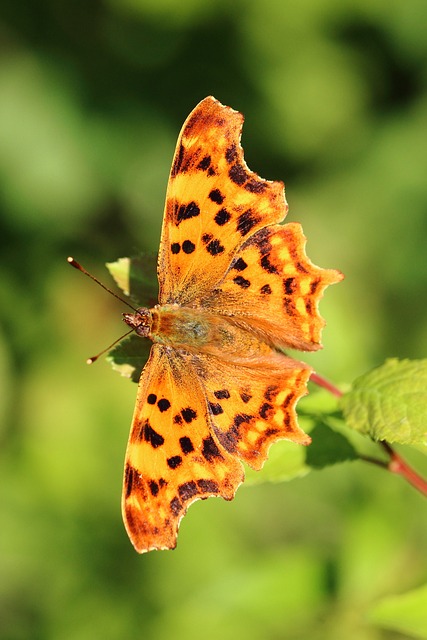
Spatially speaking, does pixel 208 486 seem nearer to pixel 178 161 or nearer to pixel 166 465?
pixel 166 465

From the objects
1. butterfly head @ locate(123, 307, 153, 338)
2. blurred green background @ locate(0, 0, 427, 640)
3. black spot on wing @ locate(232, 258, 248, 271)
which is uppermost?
blurred green background @ locate(0, 0, 427, 640)

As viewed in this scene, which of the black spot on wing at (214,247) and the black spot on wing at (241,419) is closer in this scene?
the black spot on wing at (241,419)

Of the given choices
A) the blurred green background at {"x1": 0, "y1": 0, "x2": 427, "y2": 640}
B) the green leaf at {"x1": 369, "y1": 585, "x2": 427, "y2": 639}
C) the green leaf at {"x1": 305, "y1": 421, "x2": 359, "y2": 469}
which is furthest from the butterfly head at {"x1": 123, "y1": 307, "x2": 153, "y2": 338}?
the blurred green background at {"x1": 0, "y1": 0, "x2": 427, "y2": 640}

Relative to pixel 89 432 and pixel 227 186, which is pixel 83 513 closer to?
pixel 89 432

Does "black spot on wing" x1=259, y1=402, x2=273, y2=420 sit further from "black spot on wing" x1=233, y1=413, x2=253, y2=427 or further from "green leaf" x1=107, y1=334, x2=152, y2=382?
"green leaf" x1=107, y1=334, x2=152, y2=382

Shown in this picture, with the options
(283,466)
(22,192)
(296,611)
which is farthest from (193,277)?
(22,192)

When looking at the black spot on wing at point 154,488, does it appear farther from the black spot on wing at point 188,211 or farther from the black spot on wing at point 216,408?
the black spot on wing at point 188,211

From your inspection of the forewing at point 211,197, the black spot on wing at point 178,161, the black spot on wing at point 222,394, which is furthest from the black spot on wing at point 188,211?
the black spot on wing at point 222,394
